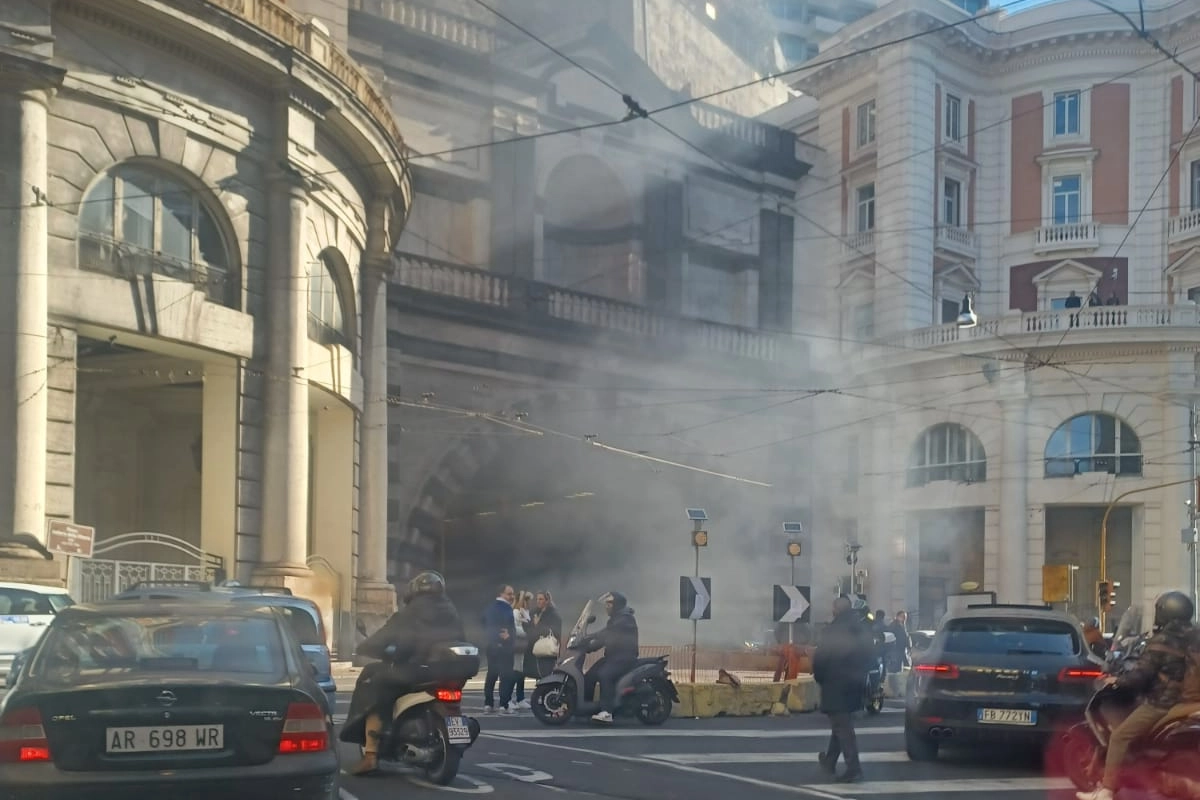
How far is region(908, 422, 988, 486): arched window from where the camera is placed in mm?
37188

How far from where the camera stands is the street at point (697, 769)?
955cm

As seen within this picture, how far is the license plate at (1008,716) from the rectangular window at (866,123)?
31.4m

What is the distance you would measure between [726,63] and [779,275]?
8.20 meters

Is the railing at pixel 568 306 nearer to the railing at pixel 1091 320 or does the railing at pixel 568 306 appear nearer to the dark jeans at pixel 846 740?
the railing at pixel 1091 320

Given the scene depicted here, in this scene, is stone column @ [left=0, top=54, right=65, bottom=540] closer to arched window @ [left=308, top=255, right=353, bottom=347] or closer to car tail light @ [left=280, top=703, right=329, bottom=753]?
arched window @ [left=308, top=255, right=353, bottom=347]

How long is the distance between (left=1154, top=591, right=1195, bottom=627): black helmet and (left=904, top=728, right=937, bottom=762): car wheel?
345cm

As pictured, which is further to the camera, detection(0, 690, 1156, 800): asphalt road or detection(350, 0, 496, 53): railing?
detection(350, 0, 496, 53): railing

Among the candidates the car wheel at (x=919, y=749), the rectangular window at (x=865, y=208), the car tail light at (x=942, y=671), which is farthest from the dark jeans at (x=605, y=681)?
the rectangular window at (x=865, y=208)

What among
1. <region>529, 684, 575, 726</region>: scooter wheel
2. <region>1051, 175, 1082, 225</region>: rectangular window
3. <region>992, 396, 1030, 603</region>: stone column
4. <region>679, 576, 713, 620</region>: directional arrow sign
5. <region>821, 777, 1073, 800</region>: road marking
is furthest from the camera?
<region>1051, 175, 1082, 225</region>: rectangular window

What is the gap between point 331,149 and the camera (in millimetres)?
22969

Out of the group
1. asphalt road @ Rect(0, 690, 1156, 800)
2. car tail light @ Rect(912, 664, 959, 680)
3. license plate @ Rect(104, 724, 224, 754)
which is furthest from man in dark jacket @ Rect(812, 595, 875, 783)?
license plate @ Rect(104, 724, 224, 754)

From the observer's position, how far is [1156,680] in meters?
8.19

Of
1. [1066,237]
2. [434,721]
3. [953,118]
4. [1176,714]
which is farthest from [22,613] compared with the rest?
[1066,237]

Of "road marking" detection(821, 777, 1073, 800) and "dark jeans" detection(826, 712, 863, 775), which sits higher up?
"dark jeans" detection(826, 712, 863, 775)
